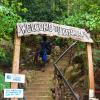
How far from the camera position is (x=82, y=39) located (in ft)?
35.2

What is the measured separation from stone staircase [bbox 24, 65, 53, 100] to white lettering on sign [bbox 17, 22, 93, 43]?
11.6ft

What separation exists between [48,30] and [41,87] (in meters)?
4.35

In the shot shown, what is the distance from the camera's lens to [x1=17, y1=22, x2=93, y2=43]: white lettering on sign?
1021cm

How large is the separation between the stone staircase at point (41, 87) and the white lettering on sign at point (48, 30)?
3545 mm

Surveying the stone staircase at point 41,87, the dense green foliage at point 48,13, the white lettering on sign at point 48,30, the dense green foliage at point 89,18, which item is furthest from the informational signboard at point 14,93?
the dense green foliage at point 89,18

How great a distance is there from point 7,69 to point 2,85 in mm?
6093

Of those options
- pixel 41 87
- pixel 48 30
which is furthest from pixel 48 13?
pixel 48 30

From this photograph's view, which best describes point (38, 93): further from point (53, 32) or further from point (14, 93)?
point (14, 93)

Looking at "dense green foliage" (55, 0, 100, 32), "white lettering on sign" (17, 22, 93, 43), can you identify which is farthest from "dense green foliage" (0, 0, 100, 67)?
"white lettering on sign" (17, 22, 93, 43)

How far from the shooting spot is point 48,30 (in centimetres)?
1041

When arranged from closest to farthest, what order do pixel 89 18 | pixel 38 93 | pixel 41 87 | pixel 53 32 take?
pixel 53 32 < pixel 38 93 < pixel 41 87 < pixel 89 18

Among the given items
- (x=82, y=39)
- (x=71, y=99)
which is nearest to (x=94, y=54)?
(x=71, y=99)

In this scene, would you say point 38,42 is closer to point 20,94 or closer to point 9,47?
point 9,47

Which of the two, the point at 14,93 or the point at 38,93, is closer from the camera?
the point at 14,93
